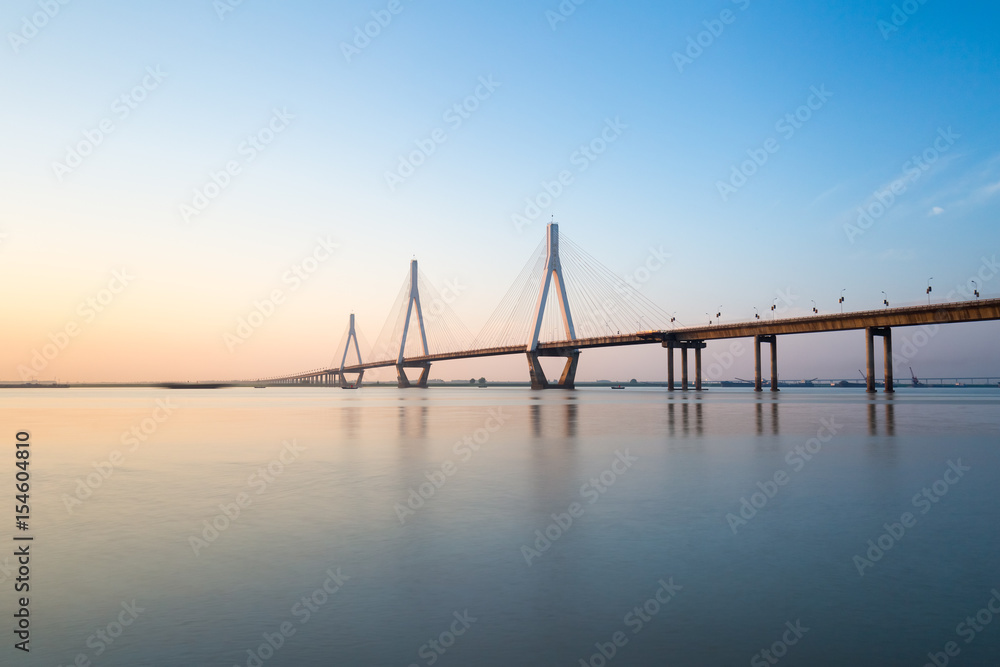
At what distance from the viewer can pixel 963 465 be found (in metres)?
17.5

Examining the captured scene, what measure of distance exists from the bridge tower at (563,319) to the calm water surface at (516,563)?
84.1 m

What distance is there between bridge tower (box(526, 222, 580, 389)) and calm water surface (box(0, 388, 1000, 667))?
8412cm

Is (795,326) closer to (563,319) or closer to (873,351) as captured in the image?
(873,351)

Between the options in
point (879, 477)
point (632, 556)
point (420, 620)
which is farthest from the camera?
point (879, 477)

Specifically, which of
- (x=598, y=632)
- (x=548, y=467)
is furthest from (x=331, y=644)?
(x=548, y=467)

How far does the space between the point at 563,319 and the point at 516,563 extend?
9422 centimetres

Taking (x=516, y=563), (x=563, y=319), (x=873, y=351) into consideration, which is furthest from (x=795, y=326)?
(x=516, y=563)

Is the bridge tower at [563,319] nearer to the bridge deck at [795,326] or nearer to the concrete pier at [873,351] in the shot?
the bridge deck at [795,326]

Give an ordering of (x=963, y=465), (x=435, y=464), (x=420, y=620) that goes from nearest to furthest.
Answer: (x=420, y=620) → (x=963, y=465) → (x=435, y=464)

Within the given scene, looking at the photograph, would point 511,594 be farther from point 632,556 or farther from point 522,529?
point 522,529

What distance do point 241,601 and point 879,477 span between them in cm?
1405

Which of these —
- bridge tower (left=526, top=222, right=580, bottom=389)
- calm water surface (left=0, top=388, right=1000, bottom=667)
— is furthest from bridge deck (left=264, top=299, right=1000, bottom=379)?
calm water surface (left=0, top=388, right=1000, bottom=667)

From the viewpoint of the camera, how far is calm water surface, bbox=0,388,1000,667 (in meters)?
5.69

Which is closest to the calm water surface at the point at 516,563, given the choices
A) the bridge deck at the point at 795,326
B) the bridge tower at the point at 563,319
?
the bridge deck at the point at 795,326
